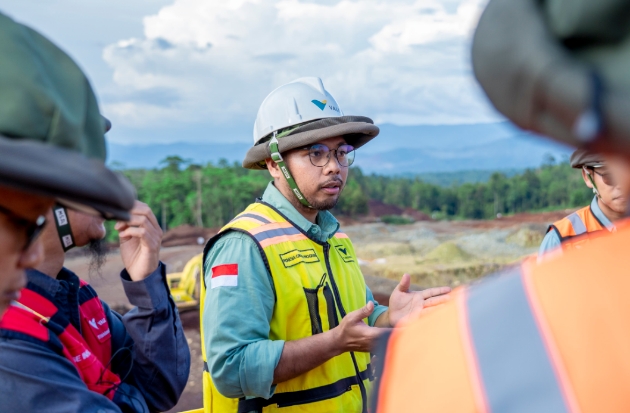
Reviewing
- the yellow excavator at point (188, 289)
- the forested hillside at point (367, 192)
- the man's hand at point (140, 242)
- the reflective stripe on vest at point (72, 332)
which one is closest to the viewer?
the reflective stripe on vest at point (72, 332)

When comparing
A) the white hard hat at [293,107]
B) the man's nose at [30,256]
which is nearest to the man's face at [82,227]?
the man's nose at [30,256]

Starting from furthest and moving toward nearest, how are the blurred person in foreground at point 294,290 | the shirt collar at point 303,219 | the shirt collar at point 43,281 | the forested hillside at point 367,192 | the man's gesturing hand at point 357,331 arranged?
1. the forested hillside at point 367,192
2. the shirt collar at point 303,219
3. the blurred person in foreground at point 294,290
4. the man's gesturing hand at point 357,331
5. the shirt collar at point 43,281

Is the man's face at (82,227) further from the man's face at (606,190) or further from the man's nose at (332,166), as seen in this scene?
the man's face at (606,190)

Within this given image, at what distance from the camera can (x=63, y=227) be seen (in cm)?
223

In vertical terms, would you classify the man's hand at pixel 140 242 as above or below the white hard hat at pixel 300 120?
below

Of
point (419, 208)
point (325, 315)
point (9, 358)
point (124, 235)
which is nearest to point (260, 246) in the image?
point (325, 315)

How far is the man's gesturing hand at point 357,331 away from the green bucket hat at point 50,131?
1.66 m

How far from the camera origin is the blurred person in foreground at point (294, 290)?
2.72m

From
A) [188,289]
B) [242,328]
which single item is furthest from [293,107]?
[188,289]

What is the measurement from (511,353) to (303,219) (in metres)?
2.56

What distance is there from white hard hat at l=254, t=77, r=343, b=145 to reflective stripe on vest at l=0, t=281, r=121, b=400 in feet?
4.84

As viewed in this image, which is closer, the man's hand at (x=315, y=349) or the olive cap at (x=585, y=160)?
the man's hand at (x=315, y=349)

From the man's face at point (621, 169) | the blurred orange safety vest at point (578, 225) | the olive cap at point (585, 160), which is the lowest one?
the man's face at point (621, 169)

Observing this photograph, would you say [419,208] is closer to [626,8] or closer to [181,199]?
[181,199]
